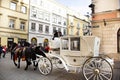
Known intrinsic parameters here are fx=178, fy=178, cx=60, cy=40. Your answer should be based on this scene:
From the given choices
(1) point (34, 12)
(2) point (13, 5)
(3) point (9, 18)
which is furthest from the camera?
(1) point (34, 12)

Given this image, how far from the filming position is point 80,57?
617 cm

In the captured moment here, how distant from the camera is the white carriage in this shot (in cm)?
548

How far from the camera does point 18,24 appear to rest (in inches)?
983

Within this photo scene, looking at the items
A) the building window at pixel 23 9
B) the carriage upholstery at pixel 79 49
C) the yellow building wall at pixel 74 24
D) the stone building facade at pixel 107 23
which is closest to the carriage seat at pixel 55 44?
the carriage upholstery at pixel 79 49

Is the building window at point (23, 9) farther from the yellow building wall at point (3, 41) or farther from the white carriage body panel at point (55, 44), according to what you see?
the white carriage body panel at point (55, 44)

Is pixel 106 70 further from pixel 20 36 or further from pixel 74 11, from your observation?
pixel 74 11

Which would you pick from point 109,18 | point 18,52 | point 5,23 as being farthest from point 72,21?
point 18,52

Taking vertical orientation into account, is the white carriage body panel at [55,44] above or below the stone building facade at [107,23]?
below

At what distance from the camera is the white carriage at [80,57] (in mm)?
5477

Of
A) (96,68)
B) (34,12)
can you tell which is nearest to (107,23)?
→ (96,68)

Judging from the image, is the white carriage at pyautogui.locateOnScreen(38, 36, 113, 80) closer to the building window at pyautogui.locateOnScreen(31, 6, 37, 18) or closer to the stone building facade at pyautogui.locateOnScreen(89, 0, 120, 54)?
the stone building facade at pyautogui.locateOnScreen(89, 0, 120, 54)

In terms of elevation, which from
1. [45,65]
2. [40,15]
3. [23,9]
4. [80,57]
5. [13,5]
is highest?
[13,5]

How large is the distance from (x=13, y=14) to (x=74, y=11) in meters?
19.9

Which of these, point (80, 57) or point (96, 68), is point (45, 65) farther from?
point (96, 68)
